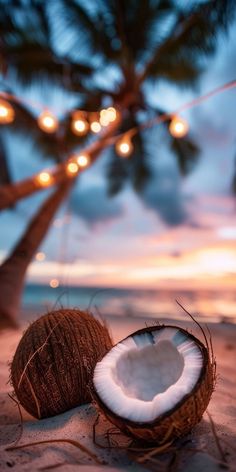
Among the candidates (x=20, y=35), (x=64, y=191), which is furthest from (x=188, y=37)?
(x=64, y=191)

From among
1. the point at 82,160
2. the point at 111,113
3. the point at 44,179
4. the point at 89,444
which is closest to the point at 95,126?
the point at 111,113

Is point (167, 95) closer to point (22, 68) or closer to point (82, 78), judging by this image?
Answer: point (82, 78)

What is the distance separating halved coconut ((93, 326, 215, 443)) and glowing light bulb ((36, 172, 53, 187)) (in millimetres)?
4482

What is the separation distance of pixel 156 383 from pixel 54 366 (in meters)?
0.50

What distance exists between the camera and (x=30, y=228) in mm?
5637

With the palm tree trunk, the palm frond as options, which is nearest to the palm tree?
the palm tree trunk

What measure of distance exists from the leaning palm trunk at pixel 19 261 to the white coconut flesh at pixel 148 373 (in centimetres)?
294

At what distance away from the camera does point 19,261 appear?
5090 mm

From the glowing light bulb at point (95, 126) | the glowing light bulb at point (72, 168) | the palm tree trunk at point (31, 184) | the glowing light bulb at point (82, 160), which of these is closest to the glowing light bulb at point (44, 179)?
the palm tree trunk at point (31, 184)

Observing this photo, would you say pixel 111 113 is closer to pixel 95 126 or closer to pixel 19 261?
pixel 95 126

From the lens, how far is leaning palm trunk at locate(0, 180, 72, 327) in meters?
4.59

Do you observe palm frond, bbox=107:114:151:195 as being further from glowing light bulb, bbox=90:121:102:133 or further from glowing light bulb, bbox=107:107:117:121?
glowing light bulb, bbox=107:107:117:121

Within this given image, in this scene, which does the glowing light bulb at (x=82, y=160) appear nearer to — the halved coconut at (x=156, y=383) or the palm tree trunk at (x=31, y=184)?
the palm tree trunk at (x=31, y=184)

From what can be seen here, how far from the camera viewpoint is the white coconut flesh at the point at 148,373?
4.67 ft
